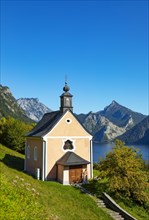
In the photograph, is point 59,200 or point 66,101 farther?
point 66,101

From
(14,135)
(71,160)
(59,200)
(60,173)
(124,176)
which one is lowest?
(59,200)

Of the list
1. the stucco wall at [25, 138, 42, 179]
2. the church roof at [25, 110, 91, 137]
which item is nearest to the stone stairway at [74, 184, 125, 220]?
the stucco wall at [25, 138, 42, 179]

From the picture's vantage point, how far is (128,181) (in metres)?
27.7

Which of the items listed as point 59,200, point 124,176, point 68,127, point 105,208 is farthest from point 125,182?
point 68,127

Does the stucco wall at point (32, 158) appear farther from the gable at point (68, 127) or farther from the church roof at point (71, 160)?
the church roof at point (71, 160)

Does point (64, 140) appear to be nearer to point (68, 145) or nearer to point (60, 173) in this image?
point (68, 145)

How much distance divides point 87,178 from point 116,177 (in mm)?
6663

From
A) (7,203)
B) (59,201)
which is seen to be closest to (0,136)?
(59,201)

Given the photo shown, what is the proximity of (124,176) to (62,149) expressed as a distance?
9.14 m

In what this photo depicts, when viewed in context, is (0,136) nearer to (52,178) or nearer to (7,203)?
(52,178)

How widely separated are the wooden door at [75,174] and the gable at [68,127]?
464 cm

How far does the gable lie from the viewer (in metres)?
33.5

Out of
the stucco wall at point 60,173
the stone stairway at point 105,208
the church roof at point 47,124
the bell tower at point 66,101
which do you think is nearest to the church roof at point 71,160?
the stucco wall at point 60,173

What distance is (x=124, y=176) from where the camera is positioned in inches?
1101
